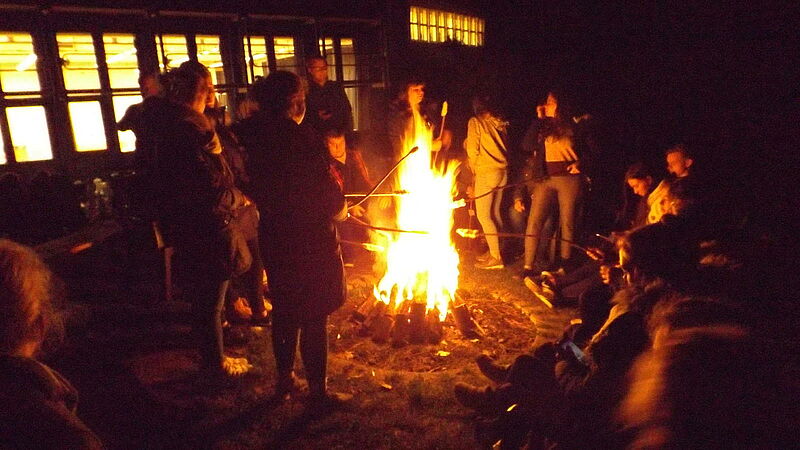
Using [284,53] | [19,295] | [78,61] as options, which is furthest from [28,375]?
[284,53]

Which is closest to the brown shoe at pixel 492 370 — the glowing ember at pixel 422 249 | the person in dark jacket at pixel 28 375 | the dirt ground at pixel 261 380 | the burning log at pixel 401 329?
the dirt ground at pixel 261 380

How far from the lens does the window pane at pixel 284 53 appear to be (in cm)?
962

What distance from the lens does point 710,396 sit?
131 cm

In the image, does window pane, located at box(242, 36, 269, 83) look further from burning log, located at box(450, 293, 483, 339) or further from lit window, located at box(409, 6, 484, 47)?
burning log, located at box(450, 293, 483, 339)

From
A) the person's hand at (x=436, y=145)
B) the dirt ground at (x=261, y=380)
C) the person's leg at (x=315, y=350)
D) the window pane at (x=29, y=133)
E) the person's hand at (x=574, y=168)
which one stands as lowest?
the dirt ground at (x=261, y=380)

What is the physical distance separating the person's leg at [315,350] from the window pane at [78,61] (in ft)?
21.6

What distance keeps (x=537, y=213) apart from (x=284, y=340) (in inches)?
159

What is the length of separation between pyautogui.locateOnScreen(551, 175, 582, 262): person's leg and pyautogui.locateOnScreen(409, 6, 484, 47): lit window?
244 inches

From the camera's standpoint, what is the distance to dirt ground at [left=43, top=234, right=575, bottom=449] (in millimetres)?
3500

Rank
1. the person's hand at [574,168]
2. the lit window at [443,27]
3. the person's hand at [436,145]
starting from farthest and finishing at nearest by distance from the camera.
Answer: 1. the lit window at [443,27]
2. the person's hand at [436,145]
3. the person's hand at [574,168]

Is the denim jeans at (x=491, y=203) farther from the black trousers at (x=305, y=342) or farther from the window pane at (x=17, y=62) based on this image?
the window pane at (x=17, y=62)

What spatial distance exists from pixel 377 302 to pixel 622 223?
9.72ft

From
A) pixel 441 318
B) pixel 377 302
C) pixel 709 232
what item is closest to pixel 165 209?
pixel 377 302

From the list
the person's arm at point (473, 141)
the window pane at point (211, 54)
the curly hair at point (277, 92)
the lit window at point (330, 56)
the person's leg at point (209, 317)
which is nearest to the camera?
the curly hair at point (277, 92)
